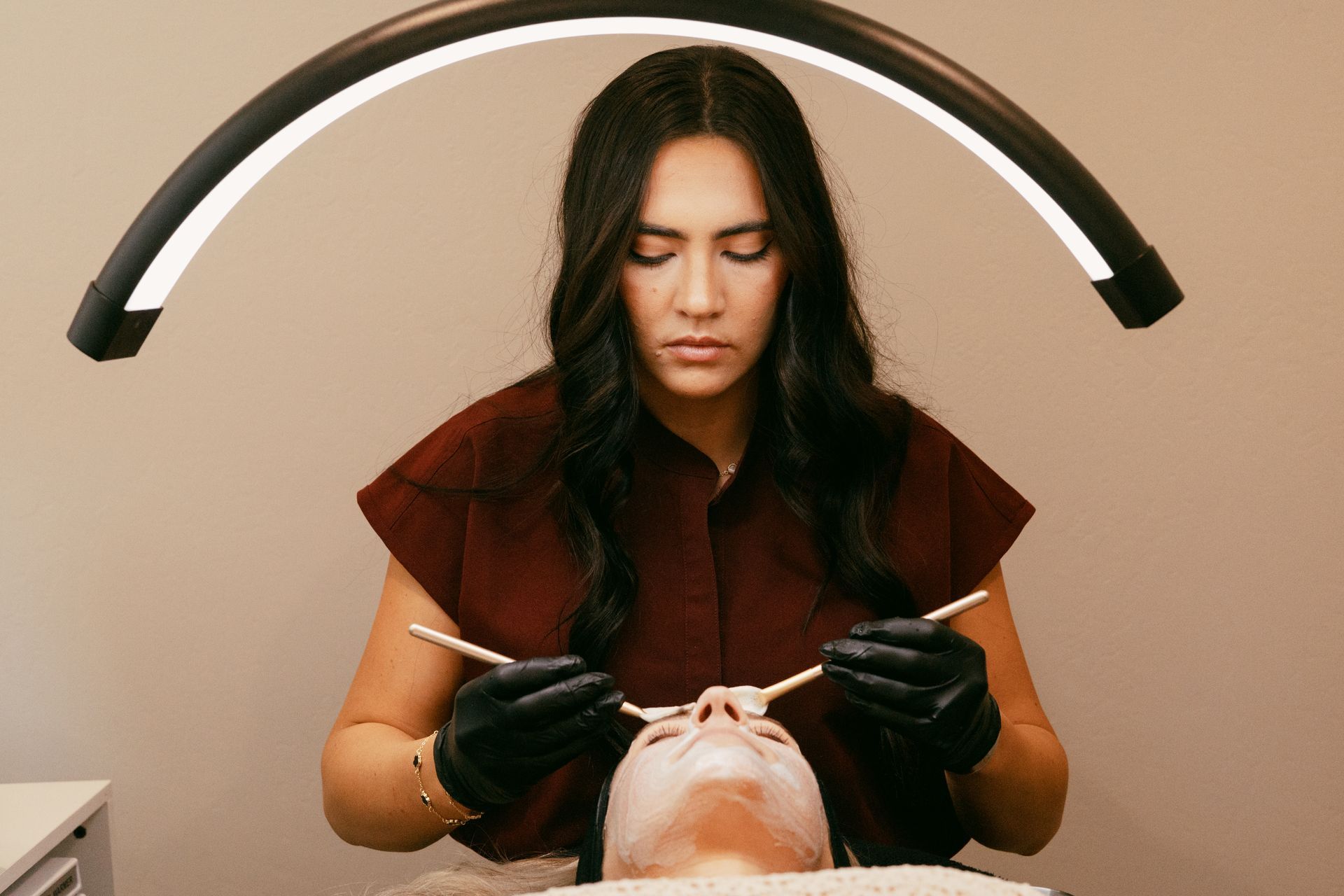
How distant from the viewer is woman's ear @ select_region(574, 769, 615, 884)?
39.5 inches

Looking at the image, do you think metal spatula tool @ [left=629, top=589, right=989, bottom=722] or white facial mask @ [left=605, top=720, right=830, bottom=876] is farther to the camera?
metal spatula tool @ [left=629, top=589, right=989, bottom=722]

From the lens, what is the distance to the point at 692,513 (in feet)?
4.37

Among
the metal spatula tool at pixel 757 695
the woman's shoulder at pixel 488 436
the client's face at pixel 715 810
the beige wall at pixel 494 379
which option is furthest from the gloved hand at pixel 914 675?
the beige wall at pixel 494 379

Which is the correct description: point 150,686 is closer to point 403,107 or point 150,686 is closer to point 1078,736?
point 403,107

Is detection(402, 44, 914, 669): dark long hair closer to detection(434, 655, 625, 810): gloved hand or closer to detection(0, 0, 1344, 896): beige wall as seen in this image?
detection(434, 655, 625, 810): gloved hand

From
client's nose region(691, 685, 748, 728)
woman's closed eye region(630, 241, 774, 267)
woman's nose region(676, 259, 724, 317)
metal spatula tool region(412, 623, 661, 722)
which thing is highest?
woman's closed eye region(630, 241, 774, 267)

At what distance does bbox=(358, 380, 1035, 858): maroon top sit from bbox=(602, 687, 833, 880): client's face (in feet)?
1.00

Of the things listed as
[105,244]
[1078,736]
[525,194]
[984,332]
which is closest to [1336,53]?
[984,332]

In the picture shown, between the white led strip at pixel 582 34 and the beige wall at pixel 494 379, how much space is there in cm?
113

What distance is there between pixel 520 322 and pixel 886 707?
3.59 feet

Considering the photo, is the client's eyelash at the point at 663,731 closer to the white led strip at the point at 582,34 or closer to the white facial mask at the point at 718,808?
the white facial mask at the point at 718,808

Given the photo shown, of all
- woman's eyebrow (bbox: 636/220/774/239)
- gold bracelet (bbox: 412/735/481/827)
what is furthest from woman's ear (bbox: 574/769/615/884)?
woman's eyebrow (bbox: 636/220/774/239)

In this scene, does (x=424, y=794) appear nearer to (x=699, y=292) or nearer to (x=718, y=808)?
(x=718, y=808)

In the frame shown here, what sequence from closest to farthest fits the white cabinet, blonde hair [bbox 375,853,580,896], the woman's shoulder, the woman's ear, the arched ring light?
1. the arched ring light
2. the woman's ear
3. blonde hair [bbox 375,853,580,896]
4. the woman's shoulder
5. the white cabinet
